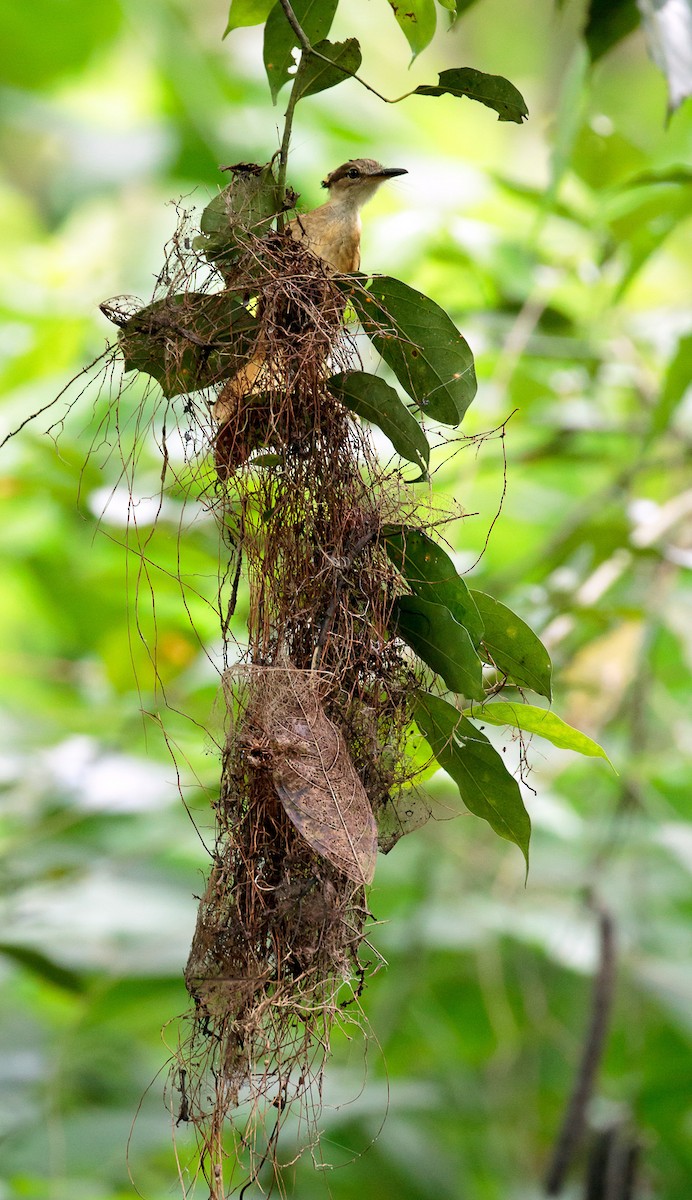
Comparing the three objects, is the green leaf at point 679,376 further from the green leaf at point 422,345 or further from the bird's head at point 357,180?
the green leaf at point 422,345

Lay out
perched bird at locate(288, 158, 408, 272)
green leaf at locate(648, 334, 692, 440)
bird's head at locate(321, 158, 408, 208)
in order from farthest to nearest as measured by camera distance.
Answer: green leaf at locate(648, 334, 692, 440), bird's head at locate(321, 158, 408, 208), perched bird at locate(288, 158, 408, 272)

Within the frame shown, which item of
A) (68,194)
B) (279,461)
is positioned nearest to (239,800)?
(279,461)

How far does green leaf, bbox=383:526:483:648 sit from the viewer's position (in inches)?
31.0

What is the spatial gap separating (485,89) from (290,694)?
0.46 metres

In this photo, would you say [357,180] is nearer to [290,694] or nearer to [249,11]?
[249,11]

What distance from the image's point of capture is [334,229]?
114 centimetres

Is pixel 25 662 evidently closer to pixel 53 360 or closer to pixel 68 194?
pixel 53 360

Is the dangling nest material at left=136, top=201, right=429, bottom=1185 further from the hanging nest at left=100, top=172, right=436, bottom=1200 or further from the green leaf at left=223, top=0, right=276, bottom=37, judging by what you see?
the green leaf at left=223, top=0, right=276, bottom=37

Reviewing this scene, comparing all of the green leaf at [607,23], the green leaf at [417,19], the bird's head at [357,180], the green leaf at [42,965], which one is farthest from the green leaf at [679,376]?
the green leaf at [42,965]

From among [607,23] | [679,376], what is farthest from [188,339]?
[679,376]

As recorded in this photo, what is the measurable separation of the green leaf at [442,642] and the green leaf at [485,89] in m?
0.36

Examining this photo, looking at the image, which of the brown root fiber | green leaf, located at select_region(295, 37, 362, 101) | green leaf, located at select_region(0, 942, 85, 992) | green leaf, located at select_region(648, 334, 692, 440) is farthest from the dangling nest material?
green leaf, located at select_region(648, 334, 692, 440)

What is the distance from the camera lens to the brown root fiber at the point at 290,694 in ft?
2.59

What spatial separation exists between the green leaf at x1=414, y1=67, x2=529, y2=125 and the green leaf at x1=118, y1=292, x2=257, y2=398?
22 cm
